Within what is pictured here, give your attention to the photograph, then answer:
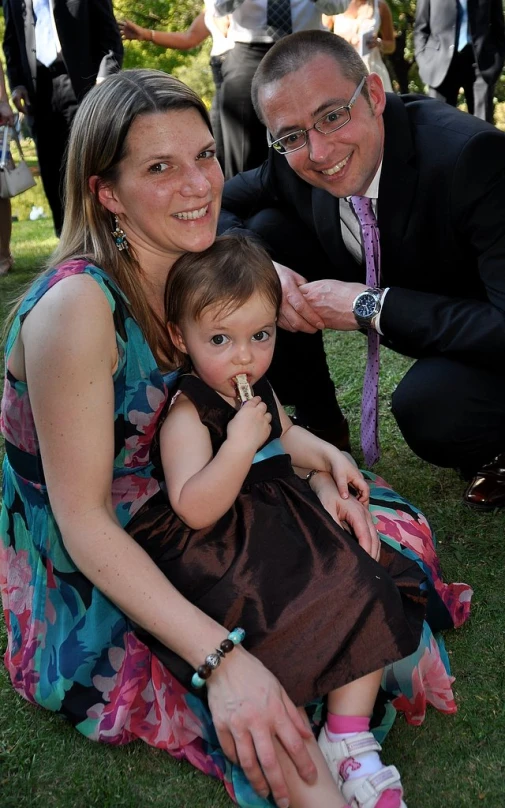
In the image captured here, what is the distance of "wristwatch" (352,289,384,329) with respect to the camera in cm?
285

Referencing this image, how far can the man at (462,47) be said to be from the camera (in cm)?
696

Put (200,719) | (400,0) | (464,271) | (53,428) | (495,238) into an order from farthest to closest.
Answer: (400,0)
(464,271)
(495,238)
(200,719)
(53,428)

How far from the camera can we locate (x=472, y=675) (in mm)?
2256

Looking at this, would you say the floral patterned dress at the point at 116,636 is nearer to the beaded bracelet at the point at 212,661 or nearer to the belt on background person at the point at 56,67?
the beaded bracelet at the point at 212,661

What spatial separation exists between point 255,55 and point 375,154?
2702mm

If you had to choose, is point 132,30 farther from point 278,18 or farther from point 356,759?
point 356,759

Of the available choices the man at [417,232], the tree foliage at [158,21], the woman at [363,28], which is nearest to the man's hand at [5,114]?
the woman at [363,28]

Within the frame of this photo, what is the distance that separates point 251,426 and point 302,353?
145 cm

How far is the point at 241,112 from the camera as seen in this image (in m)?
5.46

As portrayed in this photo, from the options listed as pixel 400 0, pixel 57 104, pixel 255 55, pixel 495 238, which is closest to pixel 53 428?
pixel 495 238

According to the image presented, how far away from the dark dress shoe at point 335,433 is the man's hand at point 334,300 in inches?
24.7

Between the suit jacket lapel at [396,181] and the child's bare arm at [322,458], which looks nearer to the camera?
the child's bare arm at [322,458]

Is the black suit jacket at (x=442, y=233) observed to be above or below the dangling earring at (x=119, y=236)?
below

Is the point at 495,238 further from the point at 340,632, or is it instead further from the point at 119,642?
the point at 119,642
